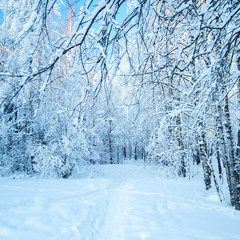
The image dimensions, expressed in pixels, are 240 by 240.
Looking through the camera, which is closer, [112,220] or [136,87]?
[136,87]

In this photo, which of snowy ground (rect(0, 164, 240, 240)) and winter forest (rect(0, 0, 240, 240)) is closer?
winter forest (rect(0, 0, 240, 240))

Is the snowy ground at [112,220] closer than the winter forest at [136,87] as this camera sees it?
No

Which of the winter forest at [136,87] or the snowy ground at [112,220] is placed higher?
the winter forest at [136,87]

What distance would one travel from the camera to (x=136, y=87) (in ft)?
6.15

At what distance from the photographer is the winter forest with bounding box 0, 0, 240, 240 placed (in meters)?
1.31

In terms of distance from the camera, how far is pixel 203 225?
123 inches

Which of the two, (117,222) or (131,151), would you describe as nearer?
(117,222)

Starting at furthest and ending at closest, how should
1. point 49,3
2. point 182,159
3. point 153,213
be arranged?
point 182,159, point 153,213, point 49,3

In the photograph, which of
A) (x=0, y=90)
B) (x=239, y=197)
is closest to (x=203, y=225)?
(x=239, y=197)

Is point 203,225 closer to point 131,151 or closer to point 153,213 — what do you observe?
point 153,213

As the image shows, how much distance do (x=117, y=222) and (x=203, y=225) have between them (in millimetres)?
1808

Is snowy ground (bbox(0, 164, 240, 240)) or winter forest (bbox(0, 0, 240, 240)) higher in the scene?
winter forest (bbox(0, 0, 240, 240))

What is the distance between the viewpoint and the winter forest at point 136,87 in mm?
1312

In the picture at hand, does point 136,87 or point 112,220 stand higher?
point 136,87
